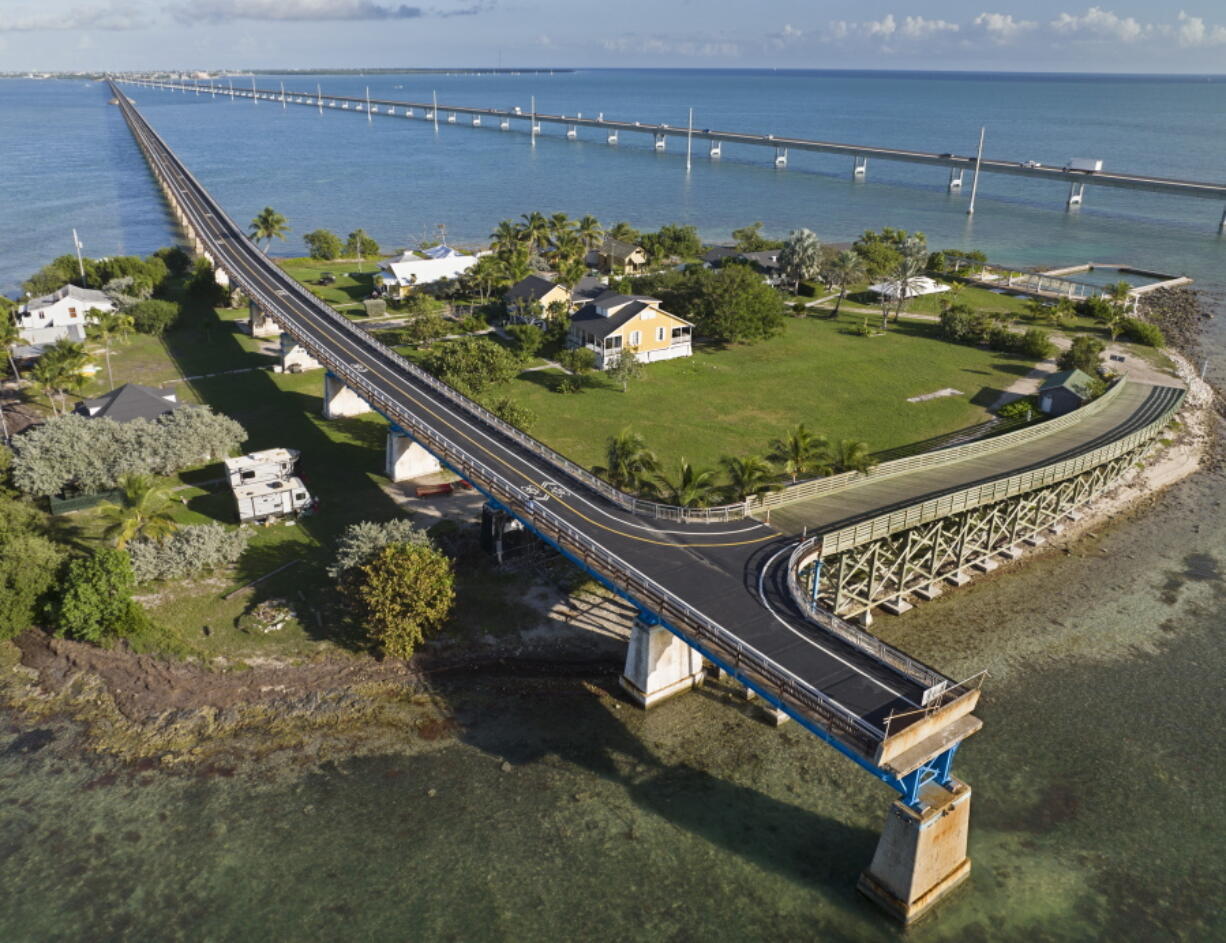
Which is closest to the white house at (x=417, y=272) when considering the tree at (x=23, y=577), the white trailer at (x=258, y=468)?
the white trailer at (x=258, y=468)

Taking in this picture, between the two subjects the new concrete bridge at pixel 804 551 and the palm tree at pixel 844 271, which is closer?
the new concrete bridge at pixel 804 551

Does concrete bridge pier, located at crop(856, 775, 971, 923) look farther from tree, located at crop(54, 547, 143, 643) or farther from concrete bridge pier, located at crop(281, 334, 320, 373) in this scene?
concrete bridge pier, located at crop(281, 334, 320, 373)

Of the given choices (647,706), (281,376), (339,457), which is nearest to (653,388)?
(339,457)

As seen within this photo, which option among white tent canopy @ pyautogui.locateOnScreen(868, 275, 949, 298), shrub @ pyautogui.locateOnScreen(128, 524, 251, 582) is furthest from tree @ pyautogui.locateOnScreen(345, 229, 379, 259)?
shrub @ pyautogui.locateOnScreen(128, 524, 251, 582)

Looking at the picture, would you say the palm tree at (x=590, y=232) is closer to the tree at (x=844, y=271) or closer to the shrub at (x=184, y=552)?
the tree at (x=844, y=271)

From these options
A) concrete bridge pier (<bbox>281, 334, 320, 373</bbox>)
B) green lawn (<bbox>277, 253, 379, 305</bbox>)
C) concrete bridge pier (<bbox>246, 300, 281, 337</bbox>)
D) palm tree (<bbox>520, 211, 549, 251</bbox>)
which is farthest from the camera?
palm tree (<bbox>520, 211, 549, 251</bbox>)

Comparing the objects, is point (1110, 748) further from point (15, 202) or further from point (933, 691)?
point (15, 202)
